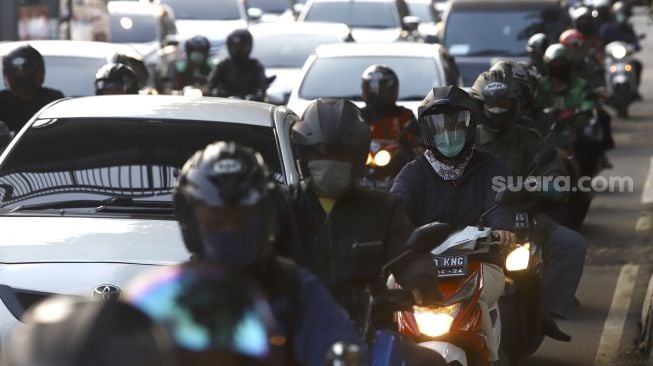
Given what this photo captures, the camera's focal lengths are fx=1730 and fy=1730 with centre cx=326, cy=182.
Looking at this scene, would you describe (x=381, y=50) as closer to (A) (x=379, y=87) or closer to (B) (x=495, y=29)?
(A) (x=379, y=87)

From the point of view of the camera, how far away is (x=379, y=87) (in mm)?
13250

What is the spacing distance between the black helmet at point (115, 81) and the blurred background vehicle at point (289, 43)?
8.39 m

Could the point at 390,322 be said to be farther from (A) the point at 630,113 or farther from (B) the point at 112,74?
(A) the point at 630,113

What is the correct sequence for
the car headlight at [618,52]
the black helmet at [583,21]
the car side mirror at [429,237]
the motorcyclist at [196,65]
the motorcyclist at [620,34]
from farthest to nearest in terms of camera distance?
1. the motorcyclist at [620,34]
2. the car headlight at [618,52]
3. the black helmet at [583,21]
4. the motorcyclist at [196,65]
5. the car side mirror at [429,237]

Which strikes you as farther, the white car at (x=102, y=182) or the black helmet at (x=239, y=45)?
the black helmet at (x=239, y=45)

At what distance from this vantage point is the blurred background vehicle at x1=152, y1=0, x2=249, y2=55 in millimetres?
29547

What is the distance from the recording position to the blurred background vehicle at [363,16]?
83.9 feet

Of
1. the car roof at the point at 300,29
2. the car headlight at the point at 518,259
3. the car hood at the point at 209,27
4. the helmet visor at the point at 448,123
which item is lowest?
the car hood at the point at 209,27

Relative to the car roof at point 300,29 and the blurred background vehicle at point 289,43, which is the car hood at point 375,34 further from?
the blurred background vehicle at point 289,43

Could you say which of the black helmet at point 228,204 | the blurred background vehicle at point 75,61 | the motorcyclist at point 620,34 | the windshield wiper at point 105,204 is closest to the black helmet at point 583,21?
the motorcyclist at point 620,34

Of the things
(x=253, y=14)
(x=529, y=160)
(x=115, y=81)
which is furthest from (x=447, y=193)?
(x=253, y=14)

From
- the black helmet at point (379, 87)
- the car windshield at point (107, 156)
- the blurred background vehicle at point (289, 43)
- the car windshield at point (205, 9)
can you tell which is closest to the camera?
the car windshield at point (107, 156)

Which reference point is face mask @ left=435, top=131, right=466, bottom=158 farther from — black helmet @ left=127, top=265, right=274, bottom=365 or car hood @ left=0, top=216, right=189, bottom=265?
black helmet @ left=127, top=265, right=274, bottom=365

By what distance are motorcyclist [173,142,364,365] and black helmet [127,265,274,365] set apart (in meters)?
0.29
